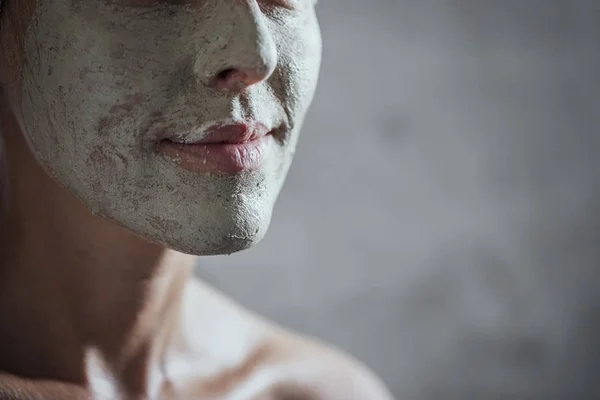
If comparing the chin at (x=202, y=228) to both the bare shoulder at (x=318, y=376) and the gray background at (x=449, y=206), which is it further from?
the gray background at (x=449, y=206)

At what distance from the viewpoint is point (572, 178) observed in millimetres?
2203

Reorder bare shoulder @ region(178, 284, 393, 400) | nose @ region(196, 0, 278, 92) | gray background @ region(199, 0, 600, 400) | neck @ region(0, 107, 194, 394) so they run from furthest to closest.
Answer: gray background @ region(199, 0, 600, 400), bare shoulder @ region(178, 284, 393, 400), neck @ region(0, 107, 194, 394), nose @ region(196, 0, 278, 92)

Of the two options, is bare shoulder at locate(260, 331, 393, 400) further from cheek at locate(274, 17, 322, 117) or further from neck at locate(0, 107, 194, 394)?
cheek at locate(274, 17, 322, 117)

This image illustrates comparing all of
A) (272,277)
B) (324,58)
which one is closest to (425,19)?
(324,58)

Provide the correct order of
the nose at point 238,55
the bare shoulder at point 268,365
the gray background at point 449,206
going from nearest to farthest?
1. the nose at point 238,55
2. the bare shoulder at point 268,365
3. the gray background at point 449,206

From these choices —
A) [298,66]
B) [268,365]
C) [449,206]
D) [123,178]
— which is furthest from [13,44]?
[449,206]

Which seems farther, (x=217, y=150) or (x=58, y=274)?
(x=58, y=274)

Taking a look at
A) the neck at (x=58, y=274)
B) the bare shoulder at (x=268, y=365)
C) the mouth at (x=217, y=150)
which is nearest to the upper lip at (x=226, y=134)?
the mouth at (x=217, y=150)

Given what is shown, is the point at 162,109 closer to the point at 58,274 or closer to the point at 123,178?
the point at 123,178

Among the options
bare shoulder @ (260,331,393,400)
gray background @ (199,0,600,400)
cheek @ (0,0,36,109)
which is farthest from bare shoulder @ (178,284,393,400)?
gray background @ (199,0,600,400)

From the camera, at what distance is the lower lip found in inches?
35.6

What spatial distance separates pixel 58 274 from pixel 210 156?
0.92 ft

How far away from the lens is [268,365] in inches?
49.9

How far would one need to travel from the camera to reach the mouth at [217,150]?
0.90 m
